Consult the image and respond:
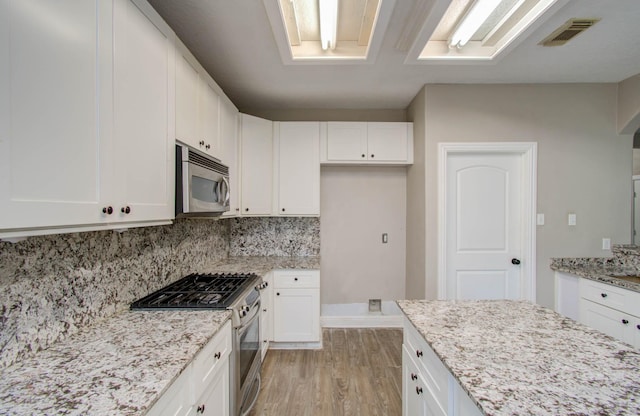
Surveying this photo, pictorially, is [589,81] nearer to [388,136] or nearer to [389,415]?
[388,136]

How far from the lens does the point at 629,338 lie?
6.63ft

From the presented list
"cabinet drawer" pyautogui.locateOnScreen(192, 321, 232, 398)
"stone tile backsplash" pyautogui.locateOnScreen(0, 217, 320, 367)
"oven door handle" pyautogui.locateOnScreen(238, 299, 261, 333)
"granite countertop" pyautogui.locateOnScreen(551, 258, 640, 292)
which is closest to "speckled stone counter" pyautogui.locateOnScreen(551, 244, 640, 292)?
"granite countertop" pyautogui.locateOnScreen(551, 258, 640, 292)

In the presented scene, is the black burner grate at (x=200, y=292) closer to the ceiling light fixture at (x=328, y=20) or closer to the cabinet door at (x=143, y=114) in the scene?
the cabinet door at (x=143, y=114)

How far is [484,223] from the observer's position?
2.68m

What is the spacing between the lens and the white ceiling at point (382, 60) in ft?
5.43

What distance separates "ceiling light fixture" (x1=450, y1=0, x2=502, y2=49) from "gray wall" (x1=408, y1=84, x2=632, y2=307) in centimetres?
62

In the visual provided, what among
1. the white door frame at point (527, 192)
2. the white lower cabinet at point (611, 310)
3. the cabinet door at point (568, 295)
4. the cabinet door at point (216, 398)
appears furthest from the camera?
the white door frame at point (527, 192)

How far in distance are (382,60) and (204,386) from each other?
239cm

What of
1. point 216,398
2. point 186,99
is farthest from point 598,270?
point 186,99

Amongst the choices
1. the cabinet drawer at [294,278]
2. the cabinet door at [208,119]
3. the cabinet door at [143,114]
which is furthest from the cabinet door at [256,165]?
the cabinet door at [143,114]

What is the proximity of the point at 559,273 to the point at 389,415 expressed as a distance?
2.05 m

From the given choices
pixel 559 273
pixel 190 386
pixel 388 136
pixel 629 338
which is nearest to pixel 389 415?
pixel 190 386

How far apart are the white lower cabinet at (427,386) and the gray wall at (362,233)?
6.02 feet

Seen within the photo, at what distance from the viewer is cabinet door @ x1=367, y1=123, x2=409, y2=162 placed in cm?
304
